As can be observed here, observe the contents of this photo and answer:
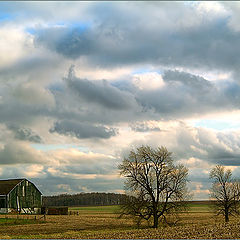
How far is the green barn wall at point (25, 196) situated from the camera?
8775 cm

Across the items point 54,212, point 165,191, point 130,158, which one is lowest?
point 54,212

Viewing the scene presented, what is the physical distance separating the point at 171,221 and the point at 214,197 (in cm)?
1635

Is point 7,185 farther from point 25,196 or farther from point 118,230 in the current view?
point 118,230

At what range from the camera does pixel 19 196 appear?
295 feet

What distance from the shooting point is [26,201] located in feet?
303

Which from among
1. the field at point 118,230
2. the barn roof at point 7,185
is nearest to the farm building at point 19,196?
the barn roof at point 7,185

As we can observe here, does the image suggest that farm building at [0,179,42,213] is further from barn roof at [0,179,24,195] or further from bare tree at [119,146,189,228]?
bare tree at [119,146,189,228]

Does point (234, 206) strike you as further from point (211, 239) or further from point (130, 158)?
point (211, 239)

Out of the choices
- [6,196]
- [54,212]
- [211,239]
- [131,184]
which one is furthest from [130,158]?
[54,212]

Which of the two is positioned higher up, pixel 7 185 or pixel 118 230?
pixel 7 185

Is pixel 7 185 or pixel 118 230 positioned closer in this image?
pixel 118 230

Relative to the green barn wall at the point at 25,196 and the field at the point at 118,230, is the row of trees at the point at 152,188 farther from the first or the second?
the green barn wall at the point at 25,196

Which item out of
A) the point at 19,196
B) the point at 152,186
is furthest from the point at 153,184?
the point at 19,196

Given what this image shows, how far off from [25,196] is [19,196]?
2435 millimetres
